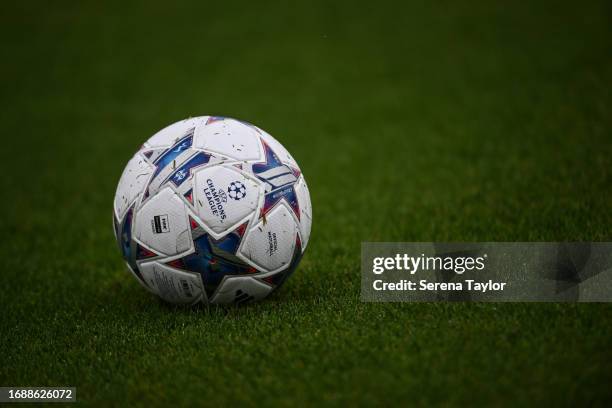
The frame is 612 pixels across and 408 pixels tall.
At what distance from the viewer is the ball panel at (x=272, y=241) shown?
4.14m

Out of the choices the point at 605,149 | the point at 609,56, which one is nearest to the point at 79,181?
the point at 605,149

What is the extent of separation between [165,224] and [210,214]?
320 millimetres

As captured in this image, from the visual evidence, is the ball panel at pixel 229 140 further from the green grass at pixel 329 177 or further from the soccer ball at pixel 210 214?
the green grass at pixel 329 177

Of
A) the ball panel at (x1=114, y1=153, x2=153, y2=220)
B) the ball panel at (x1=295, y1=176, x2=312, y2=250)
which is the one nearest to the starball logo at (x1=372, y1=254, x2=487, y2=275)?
the ball panel at (x1=295, y1=176, x2=312, y2=250)

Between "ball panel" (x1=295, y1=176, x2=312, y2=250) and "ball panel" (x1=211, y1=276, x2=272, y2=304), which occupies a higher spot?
"ball panel" (x1=295, y1=176, x2=312, y2=250)

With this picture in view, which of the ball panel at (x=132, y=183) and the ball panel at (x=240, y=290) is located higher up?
the ball panel at (x=132, y=183)

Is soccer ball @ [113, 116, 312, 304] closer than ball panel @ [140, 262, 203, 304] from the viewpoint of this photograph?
Yes

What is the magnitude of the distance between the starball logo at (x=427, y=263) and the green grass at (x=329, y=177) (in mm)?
290

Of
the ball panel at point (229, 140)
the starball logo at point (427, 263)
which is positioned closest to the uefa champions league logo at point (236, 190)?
the ball panel at point (229, 140)

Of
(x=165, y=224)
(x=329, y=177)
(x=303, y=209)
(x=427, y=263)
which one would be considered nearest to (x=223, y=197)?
(x=165, y=224)

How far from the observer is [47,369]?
393 cm

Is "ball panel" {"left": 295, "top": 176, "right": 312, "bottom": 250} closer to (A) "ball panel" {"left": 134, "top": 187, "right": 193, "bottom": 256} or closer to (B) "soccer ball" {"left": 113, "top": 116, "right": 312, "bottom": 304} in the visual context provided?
(B) "soccer ball" {"left": 113, "top": 116, "right": 312, "bottom": 304}

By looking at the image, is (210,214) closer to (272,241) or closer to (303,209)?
(272,241)

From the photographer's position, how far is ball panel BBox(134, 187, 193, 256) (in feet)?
13.4
